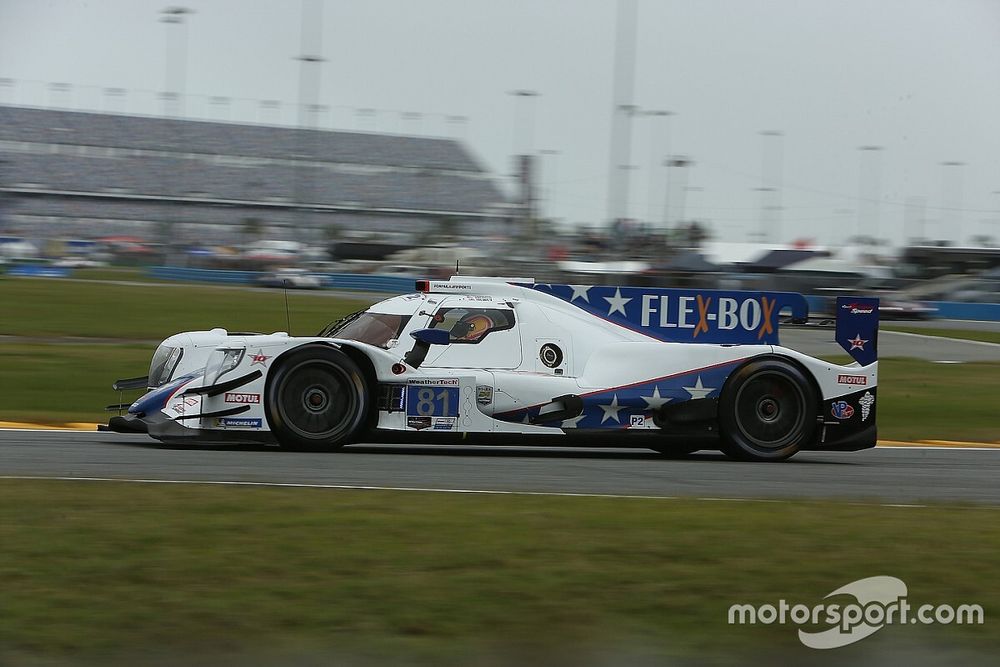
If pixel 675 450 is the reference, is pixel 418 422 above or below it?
above

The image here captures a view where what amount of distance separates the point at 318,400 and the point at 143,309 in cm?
1638

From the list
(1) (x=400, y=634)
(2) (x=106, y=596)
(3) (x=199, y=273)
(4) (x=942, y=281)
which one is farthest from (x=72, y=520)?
(4) (x=942, y=281)

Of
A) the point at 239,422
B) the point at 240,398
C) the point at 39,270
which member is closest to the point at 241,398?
the point at 240,398

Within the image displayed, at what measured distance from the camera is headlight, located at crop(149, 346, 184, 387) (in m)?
9.16

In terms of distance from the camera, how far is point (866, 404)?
32.1ft

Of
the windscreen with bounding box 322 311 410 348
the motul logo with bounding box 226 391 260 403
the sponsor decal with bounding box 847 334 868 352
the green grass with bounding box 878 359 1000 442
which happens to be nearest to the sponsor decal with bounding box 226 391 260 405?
the motul logo with bounding box 226 391 260 403

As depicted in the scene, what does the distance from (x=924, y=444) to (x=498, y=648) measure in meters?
8.84

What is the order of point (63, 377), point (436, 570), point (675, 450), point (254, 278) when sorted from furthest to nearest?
point (254, 278) → point (63, 377) → point (675, 450) → point (436, 570)

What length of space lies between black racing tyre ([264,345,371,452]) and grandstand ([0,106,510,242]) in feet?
144

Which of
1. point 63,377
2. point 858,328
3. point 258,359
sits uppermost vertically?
point 858,328

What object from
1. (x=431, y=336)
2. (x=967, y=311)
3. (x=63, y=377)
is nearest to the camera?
(x=431, y=336)

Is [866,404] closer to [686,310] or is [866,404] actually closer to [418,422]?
Result: [686,310]

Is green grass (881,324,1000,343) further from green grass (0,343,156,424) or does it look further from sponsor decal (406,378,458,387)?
sponsor decal (406,378,458,387)

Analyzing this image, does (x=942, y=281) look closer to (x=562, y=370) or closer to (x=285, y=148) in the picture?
(x=285, y=148)
